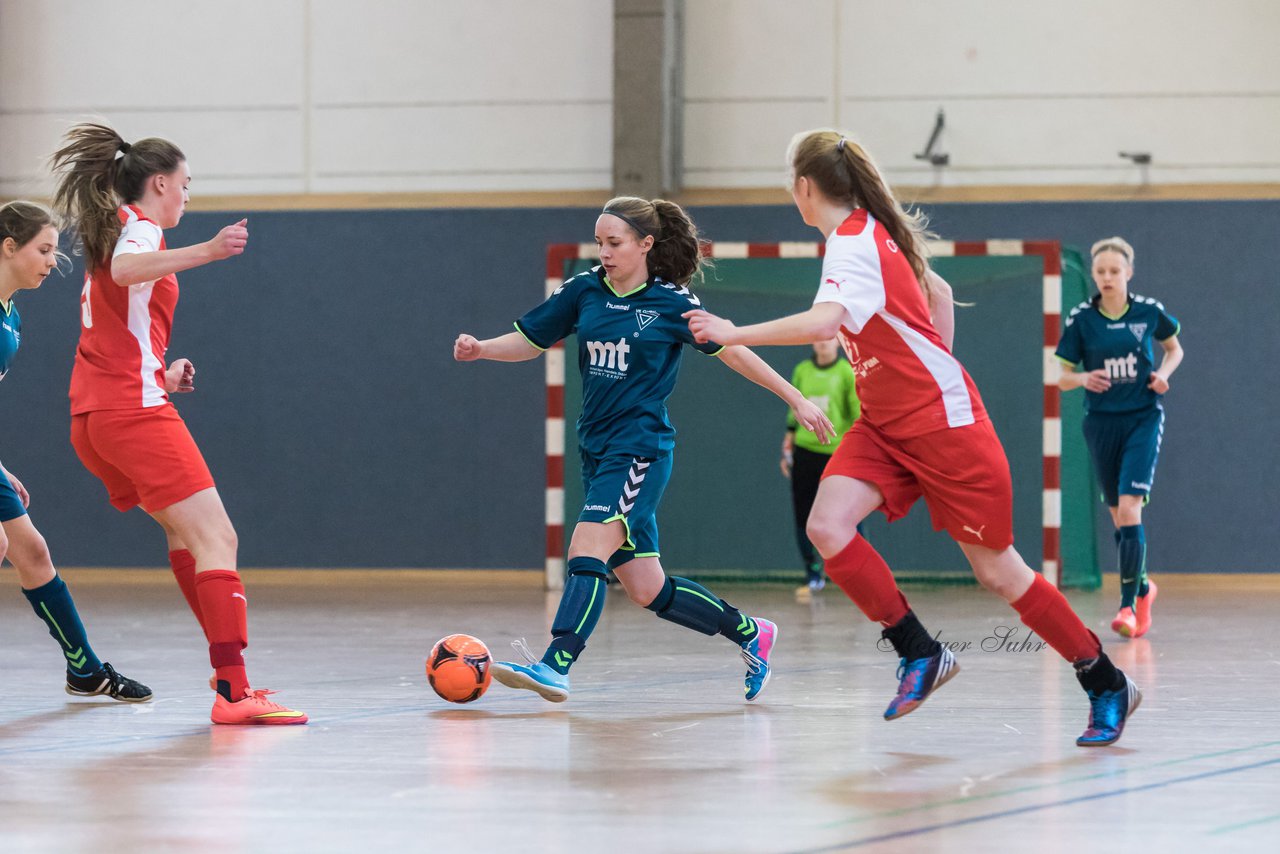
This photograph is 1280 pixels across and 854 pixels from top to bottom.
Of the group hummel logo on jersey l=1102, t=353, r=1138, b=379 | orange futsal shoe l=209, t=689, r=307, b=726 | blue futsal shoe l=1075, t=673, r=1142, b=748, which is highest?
hummel logo on jersey l=1102, t=353, r=1138, b=379

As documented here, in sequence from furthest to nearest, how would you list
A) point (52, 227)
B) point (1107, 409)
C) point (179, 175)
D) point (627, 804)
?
point (1107, 409), point (52, 227), point (179, 175), point (627, 804)

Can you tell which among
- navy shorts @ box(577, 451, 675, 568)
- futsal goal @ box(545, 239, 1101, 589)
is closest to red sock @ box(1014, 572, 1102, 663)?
navy shorts @ box(577, 451, 675, 568)

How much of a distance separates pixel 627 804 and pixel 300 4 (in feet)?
31.0

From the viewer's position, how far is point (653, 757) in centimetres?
375

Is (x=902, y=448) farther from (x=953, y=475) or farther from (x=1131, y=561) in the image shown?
(x=1131, y=561)

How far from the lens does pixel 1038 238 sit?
421 inches

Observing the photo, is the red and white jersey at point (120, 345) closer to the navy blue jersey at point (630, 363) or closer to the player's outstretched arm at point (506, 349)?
the player's outstretched arm at point (506, 349)

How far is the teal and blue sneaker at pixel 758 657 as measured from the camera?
480 cm

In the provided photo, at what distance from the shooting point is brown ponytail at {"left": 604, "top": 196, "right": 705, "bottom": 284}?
15.8 feet

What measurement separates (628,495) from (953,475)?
113 centimetres

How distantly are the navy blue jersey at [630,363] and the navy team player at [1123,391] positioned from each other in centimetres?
304

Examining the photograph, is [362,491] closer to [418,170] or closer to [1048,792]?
[418,170]

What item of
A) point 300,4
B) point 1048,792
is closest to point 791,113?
point 300,4

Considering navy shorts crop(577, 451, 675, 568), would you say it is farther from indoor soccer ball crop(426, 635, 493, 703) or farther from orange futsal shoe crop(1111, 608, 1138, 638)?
orange futsal shoe crop(1111, 608, 1138, 638)
